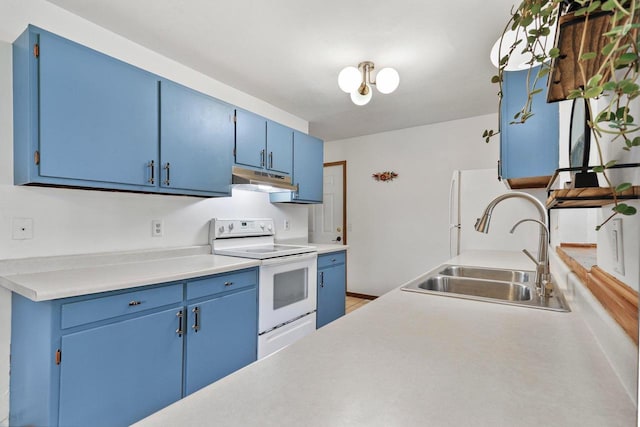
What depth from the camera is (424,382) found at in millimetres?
587

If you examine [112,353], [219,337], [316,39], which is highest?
[316,39]

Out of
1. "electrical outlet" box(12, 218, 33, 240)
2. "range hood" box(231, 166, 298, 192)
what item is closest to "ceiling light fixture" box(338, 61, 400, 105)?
"range hood" box(231, 166, 298, 192)

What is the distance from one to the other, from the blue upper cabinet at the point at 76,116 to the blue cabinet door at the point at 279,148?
112cm

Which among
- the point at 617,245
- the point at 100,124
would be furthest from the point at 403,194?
the point at 617,245

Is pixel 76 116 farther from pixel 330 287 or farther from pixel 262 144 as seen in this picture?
pixel 330 287

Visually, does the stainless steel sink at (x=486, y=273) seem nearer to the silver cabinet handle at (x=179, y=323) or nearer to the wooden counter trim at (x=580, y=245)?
the wooden counter trim at (x=580, y=245)

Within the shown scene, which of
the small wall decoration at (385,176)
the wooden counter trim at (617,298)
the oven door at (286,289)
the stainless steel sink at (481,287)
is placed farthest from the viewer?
the small wall decoration at (385,176)

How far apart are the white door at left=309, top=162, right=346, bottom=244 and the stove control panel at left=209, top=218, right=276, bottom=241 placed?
1746mm

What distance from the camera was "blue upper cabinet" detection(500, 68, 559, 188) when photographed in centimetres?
227

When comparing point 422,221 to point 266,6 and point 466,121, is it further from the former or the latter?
point 266,6

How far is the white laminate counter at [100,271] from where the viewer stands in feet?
4.53

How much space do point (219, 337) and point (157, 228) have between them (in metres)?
0.93

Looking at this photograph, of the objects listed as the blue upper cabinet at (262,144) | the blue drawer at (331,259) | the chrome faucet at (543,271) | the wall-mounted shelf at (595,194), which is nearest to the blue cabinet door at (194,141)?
the blue upper cabinet at (262,144)

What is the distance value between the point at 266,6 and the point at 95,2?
96cm
